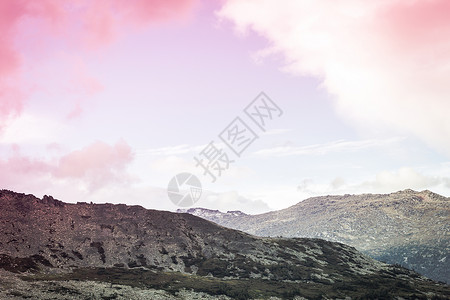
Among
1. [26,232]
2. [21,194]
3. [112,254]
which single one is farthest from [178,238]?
[21,194]

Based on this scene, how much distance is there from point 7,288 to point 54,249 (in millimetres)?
58430

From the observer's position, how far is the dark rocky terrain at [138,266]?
4535 inches

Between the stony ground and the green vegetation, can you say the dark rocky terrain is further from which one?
the green vegetation

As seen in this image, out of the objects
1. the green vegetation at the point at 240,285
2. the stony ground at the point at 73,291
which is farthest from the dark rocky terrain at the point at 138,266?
the green vegetation at the point at 240,285

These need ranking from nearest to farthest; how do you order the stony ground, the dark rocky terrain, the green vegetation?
the stony ground → the dark rocky terrain → the green vegetation

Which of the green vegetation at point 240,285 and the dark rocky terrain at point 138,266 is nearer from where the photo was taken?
the dark rocky terrain at point 138,266

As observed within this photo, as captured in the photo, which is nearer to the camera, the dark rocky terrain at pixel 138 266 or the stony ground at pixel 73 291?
the stony ground at pixel 73 291

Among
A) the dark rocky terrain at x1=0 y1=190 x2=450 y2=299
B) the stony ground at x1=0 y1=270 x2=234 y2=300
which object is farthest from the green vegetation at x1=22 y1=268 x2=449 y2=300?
the stony ground at x1=0 y1=270 x2=234 y2=300

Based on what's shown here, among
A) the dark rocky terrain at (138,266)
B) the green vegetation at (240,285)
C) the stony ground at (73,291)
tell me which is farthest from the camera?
the green vegetation at (240,285)

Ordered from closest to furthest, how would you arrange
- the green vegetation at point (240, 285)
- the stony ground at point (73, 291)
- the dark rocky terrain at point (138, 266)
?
Result: the stony ground at point (73, 291) → the dark rocky terrain at point (138, 266) → the green vegetation at point (240, 285)

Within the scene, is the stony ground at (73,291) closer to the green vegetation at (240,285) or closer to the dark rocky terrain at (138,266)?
the dark rocky terrain at (138,266)

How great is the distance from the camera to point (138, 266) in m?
158

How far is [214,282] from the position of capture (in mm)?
141000

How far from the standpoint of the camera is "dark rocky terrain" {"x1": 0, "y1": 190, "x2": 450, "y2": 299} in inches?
4535
